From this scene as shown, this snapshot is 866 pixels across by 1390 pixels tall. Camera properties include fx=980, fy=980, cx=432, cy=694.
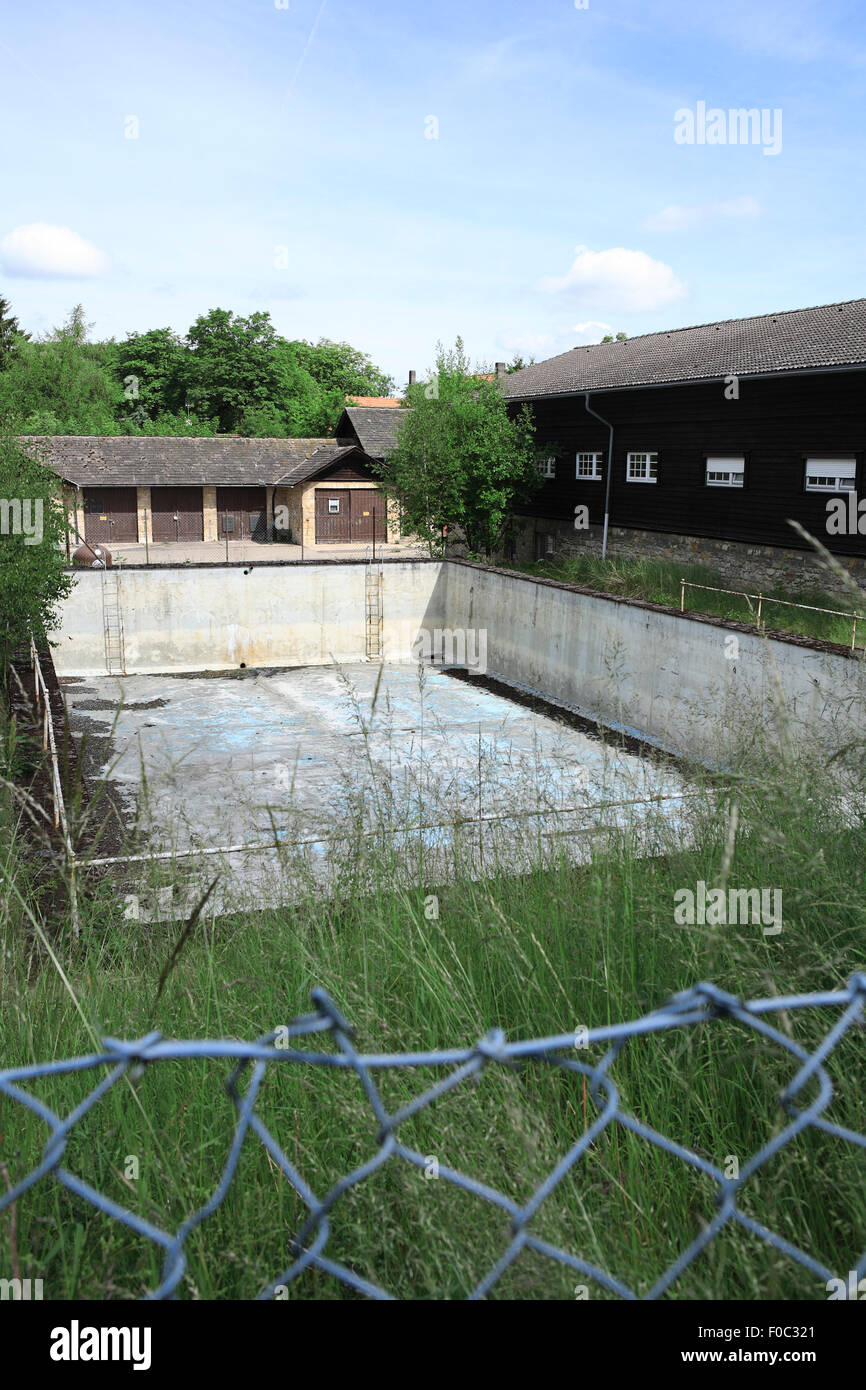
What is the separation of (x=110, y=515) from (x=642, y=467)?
24.2 metres

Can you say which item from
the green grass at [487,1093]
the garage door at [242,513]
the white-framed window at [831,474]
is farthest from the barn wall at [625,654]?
the garage door at [242,513]

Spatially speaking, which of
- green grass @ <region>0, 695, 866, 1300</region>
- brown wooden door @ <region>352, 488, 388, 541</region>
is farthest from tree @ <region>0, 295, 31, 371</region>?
green grass @ <region>0, 695, 866, 1300</region>

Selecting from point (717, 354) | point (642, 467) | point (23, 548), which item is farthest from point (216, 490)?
point (23, 548)

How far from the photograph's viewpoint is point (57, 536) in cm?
1848

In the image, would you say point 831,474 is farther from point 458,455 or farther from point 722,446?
point 458,455

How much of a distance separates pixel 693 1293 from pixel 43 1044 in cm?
199

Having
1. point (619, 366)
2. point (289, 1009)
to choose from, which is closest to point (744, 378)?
point (619, 366)

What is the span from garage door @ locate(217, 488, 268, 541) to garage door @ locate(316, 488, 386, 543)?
11.7 ft

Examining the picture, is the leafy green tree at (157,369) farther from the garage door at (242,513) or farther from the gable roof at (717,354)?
the gable roof at (717,354)

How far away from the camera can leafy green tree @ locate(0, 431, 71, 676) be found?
16.6m

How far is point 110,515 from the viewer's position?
133 ft

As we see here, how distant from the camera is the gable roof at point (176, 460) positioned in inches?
1560

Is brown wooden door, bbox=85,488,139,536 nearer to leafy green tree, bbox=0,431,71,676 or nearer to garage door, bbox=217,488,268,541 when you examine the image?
garage door, bbox=217,488,268,541
